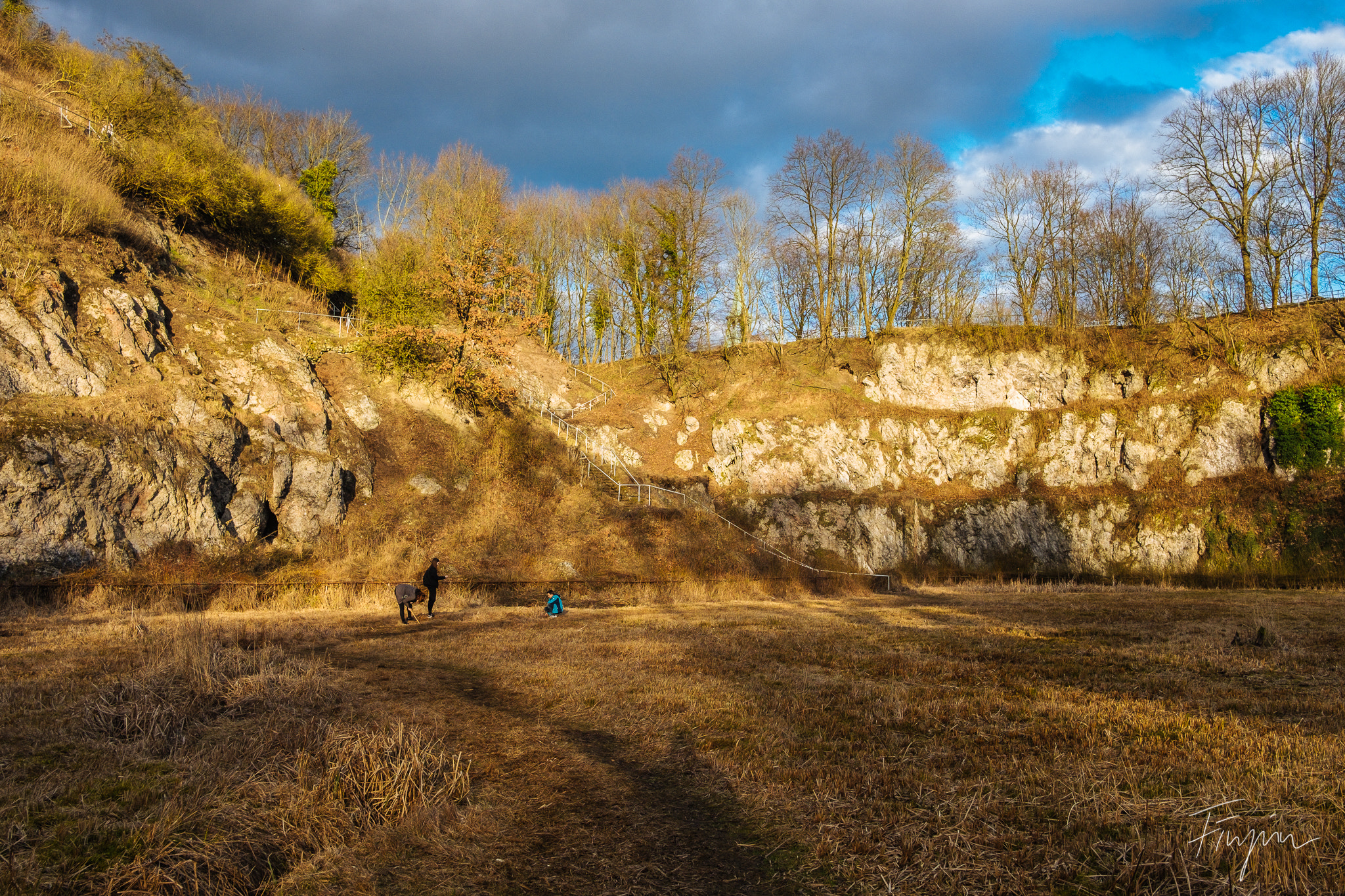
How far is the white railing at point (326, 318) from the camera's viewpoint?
28.8 m

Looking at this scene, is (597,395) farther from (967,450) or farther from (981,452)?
(981,452)

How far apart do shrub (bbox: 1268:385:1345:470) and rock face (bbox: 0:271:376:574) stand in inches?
1658

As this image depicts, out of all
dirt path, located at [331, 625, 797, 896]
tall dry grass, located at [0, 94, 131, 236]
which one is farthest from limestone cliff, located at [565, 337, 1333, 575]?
dirt path, located at [331, 625, 797, 896]

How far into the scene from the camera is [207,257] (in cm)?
3083

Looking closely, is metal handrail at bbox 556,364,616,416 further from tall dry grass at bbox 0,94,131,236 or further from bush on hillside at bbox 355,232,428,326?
tall dry grass at bbox 0,94,131,236

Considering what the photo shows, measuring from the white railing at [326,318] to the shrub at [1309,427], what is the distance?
44.6 m

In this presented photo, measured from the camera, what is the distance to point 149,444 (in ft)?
64.0

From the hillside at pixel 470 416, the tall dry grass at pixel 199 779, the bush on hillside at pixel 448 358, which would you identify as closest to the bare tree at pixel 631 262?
the hillside at pixel 470 416

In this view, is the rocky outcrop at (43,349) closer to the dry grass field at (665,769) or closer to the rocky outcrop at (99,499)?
the rocky outcrop at (99,499)

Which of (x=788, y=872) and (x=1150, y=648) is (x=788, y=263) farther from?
(x=788, y=872)

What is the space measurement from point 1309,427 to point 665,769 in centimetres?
3865

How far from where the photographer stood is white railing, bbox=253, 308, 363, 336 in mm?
28828

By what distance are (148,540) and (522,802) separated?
19.7m

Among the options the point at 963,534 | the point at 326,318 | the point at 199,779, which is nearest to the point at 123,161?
the point at 326,318
